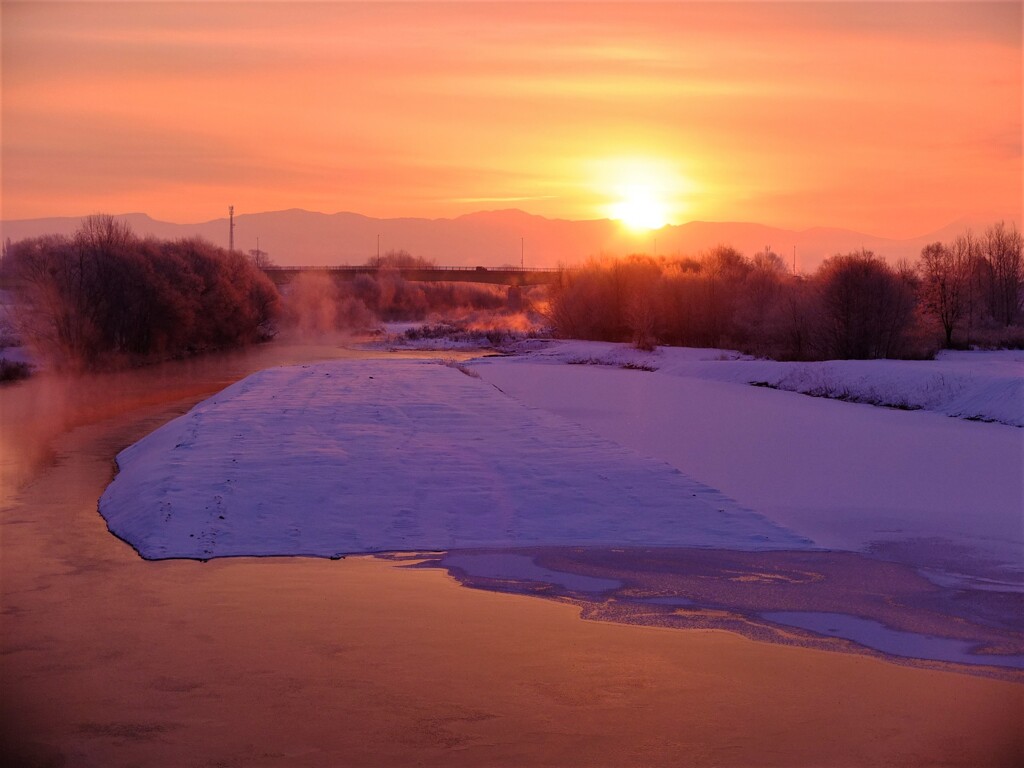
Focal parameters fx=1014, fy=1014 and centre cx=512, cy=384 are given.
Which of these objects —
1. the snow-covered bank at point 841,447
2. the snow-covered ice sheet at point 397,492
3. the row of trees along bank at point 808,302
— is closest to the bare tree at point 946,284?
the row of trees along bank at point 808,302

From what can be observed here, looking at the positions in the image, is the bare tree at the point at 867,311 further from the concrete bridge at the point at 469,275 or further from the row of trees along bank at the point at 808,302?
the concrete bridge at the point at 469,275

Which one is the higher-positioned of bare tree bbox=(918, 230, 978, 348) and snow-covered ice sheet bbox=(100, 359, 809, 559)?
bare tree bbox=(918, 230, 978, 348)

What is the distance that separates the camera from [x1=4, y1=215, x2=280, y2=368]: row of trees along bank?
148 feet

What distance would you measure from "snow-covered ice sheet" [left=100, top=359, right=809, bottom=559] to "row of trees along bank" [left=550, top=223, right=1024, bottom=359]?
25.3 metres

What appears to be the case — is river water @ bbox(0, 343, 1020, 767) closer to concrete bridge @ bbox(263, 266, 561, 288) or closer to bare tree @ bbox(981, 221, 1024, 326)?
bare tree @ bbox(981, 221, 1024, 326)

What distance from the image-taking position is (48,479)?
58.5ft

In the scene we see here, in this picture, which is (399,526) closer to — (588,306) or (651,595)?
(651,595)

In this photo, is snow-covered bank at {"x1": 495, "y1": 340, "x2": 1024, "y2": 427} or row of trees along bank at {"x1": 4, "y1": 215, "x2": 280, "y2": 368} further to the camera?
row of trees along bank at {"x1": 4, "y1": 215, "x2": 280, "y2": 368}

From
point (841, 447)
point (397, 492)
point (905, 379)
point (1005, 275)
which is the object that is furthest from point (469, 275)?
point (397, 492)

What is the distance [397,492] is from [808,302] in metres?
35.6

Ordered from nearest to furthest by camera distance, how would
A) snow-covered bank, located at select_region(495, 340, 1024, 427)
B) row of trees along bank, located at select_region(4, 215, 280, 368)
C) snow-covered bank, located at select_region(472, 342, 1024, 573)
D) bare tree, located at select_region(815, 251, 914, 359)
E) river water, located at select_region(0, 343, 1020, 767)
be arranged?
river water, located at select_region(0, 343, 1020, 767), snow-covered bank, located at select_region(472, 342, 1024, 573), snow-covered bank, located at select_region(495, 340, 1024, 427), bare tree, located at select_region(815, 251, 914, 359), row of trees along bank, located at select_region(4, 215, 280, 368)

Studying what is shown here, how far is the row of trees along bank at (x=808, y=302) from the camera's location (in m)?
42.9

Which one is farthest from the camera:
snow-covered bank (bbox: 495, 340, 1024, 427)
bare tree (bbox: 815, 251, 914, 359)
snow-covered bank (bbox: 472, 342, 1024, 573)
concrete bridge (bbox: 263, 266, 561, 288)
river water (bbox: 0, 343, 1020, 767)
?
concrete bridge (bbox: 263, 266, 561, 288)

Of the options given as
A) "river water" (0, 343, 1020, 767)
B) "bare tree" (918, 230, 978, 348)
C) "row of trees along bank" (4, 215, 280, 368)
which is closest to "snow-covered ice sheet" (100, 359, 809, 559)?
"river water" (0, 343, 1020, 767)
